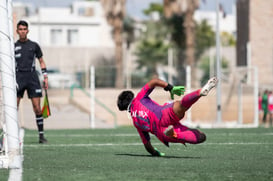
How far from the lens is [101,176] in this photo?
23.7 ft

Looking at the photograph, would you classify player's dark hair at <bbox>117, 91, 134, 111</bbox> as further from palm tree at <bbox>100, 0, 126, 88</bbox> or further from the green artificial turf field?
palm tree at <bbox>100, 0, 126, 88</bbox>

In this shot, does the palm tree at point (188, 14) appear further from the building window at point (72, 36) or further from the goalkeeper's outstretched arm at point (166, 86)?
the goalkeeper's outstretched arm at point (166, 86)

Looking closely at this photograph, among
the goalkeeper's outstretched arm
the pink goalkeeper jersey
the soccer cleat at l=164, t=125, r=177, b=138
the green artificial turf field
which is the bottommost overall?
the green artificial turf field

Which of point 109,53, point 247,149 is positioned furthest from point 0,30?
point 109,53

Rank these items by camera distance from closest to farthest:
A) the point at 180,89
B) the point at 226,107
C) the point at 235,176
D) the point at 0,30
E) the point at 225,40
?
the point at 235,176 < the point at 0,30 < the point at 180,89 < the point at 226,107 < the point at 225,40

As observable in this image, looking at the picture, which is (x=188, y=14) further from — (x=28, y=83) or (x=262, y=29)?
(x=28, y=83)

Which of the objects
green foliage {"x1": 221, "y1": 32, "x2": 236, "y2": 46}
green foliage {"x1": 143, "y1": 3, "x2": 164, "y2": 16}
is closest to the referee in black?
green foliage {"x1": 221, "y1": 32, "x2": 236, "y2": 46}

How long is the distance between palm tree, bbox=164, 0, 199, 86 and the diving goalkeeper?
29793 mm

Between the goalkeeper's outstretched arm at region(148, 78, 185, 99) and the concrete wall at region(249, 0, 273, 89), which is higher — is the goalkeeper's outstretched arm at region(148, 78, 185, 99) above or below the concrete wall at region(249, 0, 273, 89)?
above

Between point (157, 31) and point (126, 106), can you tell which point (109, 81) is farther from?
point (157, 31)

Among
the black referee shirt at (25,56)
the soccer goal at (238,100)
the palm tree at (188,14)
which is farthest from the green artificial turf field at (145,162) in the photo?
the palm tree at (188,14)

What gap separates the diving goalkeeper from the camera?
8797mm

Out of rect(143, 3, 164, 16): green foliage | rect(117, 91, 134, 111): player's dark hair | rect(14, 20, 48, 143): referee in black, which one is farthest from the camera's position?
rect(143, 3, 164, 16): green foliage

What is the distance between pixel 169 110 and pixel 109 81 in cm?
2518
